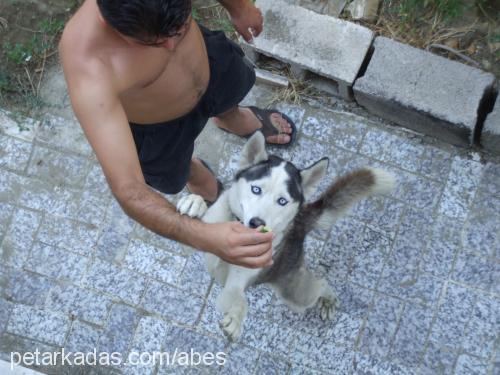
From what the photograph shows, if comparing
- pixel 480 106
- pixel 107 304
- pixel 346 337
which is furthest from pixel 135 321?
pixel 480 106

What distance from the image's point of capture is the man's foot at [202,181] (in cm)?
425

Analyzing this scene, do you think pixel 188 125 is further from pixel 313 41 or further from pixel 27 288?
pixel 27 288

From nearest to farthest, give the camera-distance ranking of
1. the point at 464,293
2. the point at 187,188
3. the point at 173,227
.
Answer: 1. the point at 173,227
2. the point at 464,293
3. the point at 187,188

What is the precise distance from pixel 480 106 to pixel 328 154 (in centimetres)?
120

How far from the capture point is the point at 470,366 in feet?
13.5

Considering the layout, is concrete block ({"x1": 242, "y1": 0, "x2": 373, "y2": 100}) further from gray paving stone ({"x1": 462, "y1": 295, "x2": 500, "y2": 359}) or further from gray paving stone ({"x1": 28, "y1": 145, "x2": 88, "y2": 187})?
gray paving stone ({"x1": 462, "y1": 295, "x2": 500, "y2": 359})

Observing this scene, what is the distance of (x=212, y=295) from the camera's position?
440cm

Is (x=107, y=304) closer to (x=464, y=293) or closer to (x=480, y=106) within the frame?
(x=464, y=293)

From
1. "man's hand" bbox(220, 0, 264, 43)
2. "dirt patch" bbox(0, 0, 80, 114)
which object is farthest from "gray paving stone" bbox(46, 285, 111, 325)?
"man's hand" bbox(220, 0, 264, 43)

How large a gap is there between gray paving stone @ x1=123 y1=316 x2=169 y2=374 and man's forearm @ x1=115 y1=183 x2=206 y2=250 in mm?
2120

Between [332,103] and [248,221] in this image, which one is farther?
[332,103]

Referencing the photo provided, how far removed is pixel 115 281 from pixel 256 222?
1.99m

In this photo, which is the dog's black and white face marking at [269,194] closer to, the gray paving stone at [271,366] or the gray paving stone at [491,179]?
the gray paving stone at [271,366]

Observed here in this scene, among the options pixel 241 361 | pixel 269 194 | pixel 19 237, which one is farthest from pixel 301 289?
pixel 19 237
